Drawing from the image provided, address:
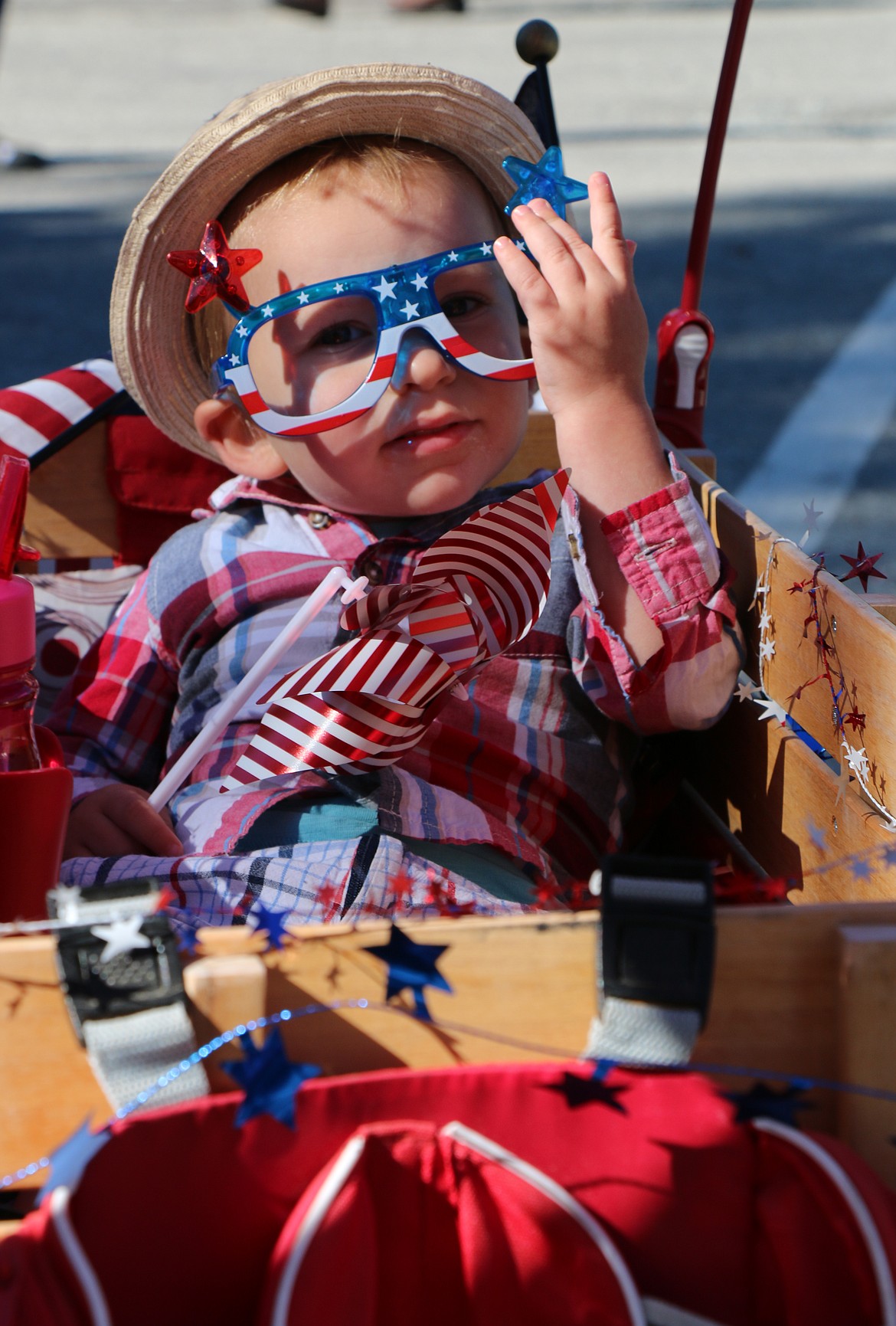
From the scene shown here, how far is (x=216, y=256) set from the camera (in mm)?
1167

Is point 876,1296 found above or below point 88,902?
below

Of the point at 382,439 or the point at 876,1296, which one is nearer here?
the point at 876,1296

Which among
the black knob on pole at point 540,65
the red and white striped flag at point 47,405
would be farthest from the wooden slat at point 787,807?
the red and white striped flag at point 47,405

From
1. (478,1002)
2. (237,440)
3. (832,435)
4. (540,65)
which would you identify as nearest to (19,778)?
(478,1002)

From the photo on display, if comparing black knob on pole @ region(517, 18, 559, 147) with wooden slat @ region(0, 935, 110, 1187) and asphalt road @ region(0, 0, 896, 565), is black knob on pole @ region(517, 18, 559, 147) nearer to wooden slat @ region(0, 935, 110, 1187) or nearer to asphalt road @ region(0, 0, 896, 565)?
wooden slat @ region(0, 935, 110, 1187)

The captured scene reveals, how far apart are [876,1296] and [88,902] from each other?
40cm

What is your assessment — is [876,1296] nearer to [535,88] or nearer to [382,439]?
[382,439]

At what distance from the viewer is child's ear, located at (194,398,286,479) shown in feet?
4.44

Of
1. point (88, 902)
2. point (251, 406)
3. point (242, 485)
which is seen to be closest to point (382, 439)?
point (251, 406)

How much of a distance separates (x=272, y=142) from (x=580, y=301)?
344mm

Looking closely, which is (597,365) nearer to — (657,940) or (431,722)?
(431,722)

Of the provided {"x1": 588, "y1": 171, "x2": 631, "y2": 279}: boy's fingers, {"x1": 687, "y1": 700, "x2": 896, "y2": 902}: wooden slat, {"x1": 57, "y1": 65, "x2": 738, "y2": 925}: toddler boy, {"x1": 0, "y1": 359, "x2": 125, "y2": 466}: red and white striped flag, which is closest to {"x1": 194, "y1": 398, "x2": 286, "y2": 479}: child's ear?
{"x1": 57, "y1": 65, "x2": 738, "y2": 925}: toddler boy

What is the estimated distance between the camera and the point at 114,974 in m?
0.65

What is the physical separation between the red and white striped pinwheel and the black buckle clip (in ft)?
1.30
